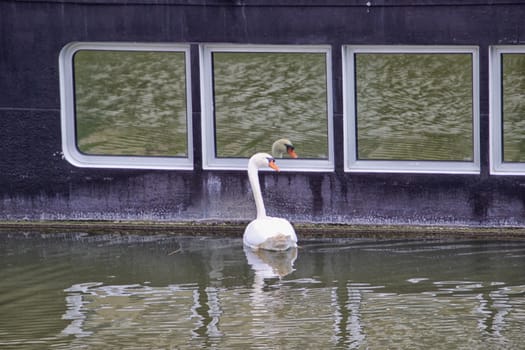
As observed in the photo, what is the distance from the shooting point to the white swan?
483 inches

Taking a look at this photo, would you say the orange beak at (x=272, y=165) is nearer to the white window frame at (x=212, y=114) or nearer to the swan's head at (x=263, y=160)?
the swan's head at (x=263, y=160)

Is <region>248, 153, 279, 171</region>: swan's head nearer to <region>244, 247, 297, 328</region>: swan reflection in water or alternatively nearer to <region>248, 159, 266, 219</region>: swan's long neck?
<region>248, 159, 266, 219</region>: swan's long neck

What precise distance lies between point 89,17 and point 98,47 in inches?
12.7

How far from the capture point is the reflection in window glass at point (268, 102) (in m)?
13.3

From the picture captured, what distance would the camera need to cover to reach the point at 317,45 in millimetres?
13008

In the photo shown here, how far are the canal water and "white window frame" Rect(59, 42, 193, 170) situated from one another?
0.72m

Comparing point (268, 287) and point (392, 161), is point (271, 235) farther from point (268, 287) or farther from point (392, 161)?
point (392, 161)

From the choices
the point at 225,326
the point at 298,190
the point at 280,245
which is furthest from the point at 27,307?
the point at 298,190

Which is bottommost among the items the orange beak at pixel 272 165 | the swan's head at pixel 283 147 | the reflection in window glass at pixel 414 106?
the orange beak at pixel 272 165

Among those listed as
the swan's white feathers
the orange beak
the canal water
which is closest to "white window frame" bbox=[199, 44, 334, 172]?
the orange beak

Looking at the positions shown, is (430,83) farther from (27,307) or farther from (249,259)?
(27,307)

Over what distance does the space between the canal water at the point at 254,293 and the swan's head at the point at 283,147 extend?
0.82m

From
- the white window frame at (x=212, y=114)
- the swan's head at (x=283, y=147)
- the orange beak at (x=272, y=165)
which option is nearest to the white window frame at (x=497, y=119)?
the white window frame at (x=212, y=114)

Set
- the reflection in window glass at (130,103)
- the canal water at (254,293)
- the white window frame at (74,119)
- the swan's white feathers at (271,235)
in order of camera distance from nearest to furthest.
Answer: the canal water at (254,293)
the swan's white feathers at (271,235)
the white window frame at (74,119)
the reflection in window glass at (130,103)
